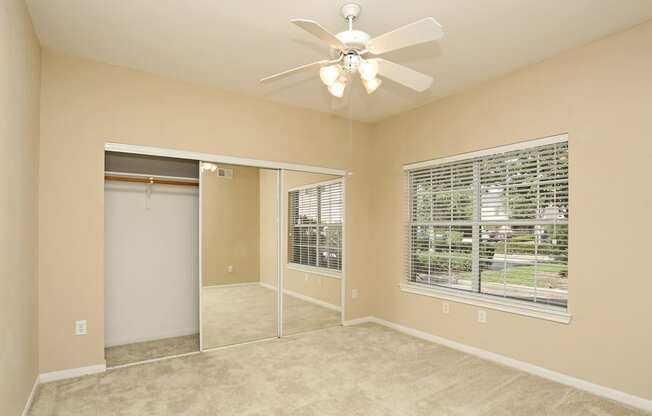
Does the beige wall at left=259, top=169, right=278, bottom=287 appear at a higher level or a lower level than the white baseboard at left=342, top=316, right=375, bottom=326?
higher

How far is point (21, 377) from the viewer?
95.4 inches

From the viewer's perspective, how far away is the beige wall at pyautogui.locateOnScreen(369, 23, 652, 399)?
9.00 ft

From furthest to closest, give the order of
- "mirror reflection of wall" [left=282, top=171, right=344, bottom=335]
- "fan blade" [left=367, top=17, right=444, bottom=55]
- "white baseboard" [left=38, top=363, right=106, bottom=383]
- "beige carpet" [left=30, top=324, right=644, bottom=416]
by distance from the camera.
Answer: "mirror reflection of wall" [left=282, top=171, right=344, bottom=335], "white baseboard" [left=38, top=363, right=106, bottom=383], "beige carpet" [left=30, top=324, right=644, bottom=416], "fan blade" [left=367, top=17, right=444, bottom=55]

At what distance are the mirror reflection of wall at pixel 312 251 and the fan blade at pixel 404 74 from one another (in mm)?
2346

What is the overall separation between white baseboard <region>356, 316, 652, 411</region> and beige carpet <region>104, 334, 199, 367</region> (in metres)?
2.48

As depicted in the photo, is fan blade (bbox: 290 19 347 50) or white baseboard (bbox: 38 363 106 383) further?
white baseboard (bbox: 38 363 106 383)

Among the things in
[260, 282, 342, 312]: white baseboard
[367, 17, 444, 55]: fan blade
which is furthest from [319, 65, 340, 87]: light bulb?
[260, 282, 342, 312]: white baseboard

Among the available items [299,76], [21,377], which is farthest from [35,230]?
[299,76]

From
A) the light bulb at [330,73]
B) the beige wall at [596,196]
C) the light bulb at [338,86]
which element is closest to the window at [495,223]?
the beige wall at [596,196]

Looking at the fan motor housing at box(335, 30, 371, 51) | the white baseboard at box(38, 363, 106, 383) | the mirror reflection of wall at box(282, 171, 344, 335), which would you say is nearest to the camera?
the fan motor housing at box(335, 30, 371, 51)

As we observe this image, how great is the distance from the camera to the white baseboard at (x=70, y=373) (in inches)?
121

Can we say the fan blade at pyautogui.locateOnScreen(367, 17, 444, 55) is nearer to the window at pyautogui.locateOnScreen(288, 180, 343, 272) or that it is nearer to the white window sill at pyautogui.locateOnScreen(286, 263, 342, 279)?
the window at pyautogui.locateOnScreen(288, 180, 343, 272)

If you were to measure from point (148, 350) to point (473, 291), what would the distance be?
340 centimetres

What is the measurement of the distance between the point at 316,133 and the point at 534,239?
8.93 ft
